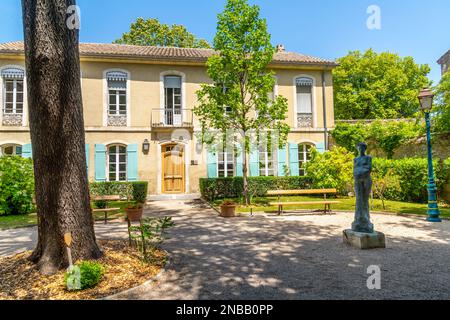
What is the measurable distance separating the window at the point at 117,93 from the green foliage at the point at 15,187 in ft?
17.1

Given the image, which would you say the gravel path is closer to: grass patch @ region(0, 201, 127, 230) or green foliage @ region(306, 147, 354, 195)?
grass patch @ region(0, 201, 127, 230)

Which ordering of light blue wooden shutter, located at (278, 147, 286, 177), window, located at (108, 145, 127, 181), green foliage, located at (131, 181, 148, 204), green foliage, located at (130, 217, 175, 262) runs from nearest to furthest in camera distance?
green foliage, located at (130, 217, 175, 262)
green foliage, located at (131, 181, 148, 204)
window, located at (108, 145, 127, 181)
light blue wooden shutter, located at (278, 147, 286, 177)

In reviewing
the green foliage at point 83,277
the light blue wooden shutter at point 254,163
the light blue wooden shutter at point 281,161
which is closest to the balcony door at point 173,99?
the light blue wooden shutter at point 254,163

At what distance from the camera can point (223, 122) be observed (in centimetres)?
1060

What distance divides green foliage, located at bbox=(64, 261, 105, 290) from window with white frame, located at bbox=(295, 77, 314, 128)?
14.1 metres

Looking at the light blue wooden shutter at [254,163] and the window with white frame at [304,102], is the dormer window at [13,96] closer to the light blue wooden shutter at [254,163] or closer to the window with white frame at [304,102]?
the light blue wooden shutter at [254,163]

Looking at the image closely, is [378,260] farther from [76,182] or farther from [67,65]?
[67,65]

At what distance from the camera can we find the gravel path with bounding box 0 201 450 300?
10.6ft

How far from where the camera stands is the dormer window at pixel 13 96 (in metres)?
13.3

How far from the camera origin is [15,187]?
952 centimetres

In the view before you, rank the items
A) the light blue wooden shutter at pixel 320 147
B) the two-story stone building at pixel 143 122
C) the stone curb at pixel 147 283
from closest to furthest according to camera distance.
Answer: the stone curb at pixel 147 283 → the two-story stone building at pixel 143 122 → the light blue wooden shutter at pixel 320 147

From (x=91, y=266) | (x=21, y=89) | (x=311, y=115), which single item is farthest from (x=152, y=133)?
(x=91, y=266)

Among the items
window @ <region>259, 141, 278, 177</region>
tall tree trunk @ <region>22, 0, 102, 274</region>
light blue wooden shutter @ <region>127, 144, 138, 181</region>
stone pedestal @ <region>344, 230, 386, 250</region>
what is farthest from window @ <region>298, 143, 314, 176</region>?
tall tree trunk @ <region>22, 0, 102, 274</region>
